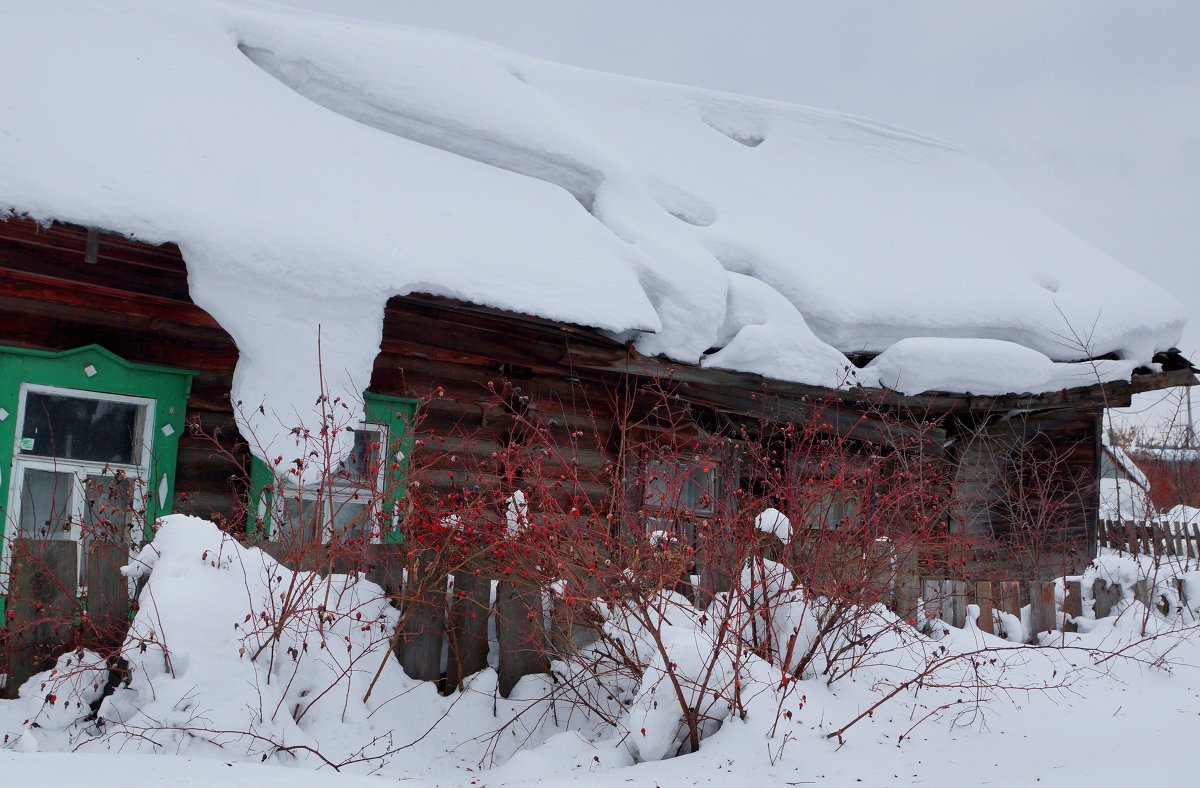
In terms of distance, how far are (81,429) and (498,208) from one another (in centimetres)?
297

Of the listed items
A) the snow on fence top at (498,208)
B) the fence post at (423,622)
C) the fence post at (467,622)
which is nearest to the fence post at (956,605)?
the snow on fence top at (498,208)

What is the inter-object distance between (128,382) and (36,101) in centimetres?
158

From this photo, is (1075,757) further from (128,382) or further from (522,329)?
(128,382)

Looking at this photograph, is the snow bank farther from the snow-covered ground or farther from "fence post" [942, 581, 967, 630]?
the snow-covered ground

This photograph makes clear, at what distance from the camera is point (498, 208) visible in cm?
700

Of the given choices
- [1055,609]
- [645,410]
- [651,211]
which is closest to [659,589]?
[1055,609]

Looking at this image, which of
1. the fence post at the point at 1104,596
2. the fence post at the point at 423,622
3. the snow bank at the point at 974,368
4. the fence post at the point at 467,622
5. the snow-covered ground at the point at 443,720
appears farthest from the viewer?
the snow bank at the point at 974,368

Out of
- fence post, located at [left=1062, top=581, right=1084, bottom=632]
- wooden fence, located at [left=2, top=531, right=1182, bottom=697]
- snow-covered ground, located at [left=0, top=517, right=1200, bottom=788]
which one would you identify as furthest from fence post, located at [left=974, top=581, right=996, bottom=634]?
snow-covered ground, located at [left=0, top=517, right=1200, bottom=788]

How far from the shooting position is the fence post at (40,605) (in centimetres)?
365

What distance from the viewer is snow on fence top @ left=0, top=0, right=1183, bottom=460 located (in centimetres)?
526

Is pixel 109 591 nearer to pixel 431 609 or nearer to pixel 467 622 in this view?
pixel 431 609

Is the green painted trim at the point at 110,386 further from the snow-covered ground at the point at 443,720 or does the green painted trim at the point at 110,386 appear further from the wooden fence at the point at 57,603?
the snow-covered ground at the point at 443,720

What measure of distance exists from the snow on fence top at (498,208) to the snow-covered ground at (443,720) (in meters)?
1.64

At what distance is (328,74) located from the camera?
758 cm
